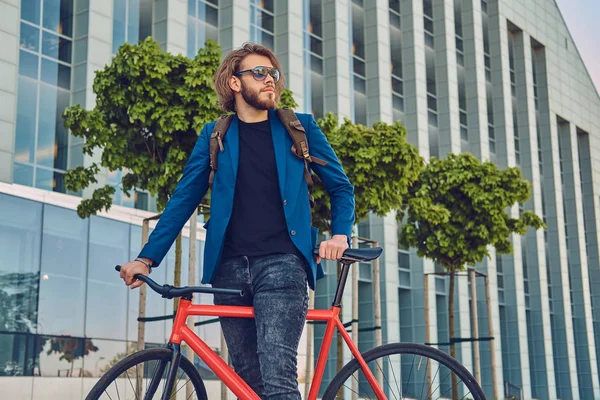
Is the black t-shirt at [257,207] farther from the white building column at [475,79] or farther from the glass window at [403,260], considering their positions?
the white building column at [475,79]

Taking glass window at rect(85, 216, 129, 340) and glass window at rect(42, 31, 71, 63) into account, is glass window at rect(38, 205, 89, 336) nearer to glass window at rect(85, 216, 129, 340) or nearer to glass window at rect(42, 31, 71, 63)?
glass window at rect(85, 216, 129, 340)

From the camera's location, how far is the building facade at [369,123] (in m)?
17.6

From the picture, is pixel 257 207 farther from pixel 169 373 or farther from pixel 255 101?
pixel 169 373

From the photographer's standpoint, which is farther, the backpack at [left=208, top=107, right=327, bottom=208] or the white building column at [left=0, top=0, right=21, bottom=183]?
the white building column at [left=0, top=0, right=21, bottom=183]

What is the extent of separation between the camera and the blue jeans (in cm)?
328

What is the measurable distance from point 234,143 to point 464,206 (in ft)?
39.5

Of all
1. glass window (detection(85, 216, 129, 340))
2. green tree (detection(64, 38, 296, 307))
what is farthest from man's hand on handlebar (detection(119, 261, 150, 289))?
glass window (detection(85, 216, 129, 340))

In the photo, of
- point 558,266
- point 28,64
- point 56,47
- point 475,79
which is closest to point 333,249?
point 28,64

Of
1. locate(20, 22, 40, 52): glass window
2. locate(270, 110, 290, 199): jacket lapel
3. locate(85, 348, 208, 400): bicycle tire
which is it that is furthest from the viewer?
locate(20, 22, 40, 52): glass window

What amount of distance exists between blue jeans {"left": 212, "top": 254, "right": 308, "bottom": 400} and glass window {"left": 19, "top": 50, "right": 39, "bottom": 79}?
654 inches

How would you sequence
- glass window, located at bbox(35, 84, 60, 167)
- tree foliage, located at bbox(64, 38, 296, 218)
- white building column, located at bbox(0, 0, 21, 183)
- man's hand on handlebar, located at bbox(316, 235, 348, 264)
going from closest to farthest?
man's hand on handlebar, located at bbox(316, 235, 348, 264) → tree foliage, located at bbox(64, 38, 296, 218) → white building column, located at bbox(0, 0, 21, 183) → glass window, located at bbox(35, 84, 60, 167)

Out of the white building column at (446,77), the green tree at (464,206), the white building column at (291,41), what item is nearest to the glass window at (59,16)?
the white building column at (291,41)

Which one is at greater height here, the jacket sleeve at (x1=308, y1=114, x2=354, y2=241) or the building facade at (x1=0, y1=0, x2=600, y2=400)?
the building facade at (x1=0, y1=0, x2=600, y2=400)

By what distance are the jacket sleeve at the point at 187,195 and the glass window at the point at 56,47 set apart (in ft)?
55.7
